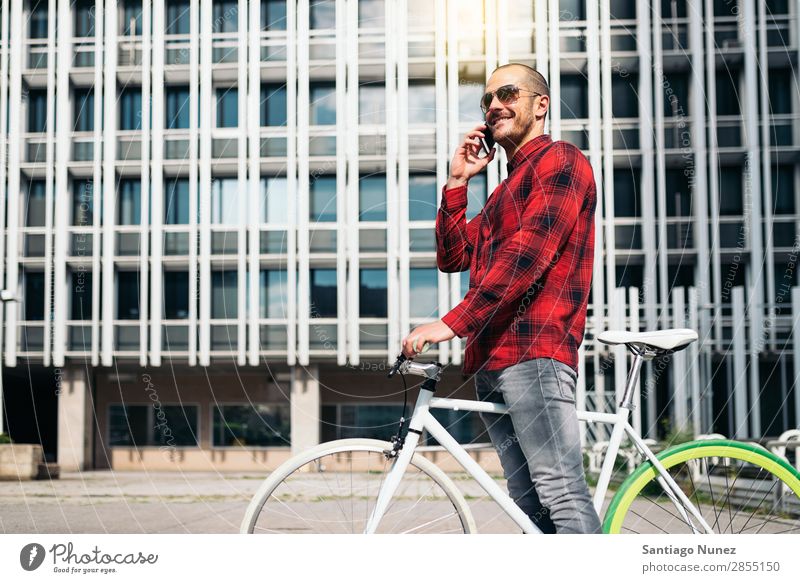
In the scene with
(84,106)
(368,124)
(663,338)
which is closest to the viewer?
(663,338)

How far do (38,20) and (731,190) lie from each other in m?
3.14

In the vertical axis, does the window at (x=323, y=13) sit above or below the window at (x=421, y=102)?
above

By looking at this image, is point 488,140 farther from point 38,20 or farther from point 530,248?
point 38,20

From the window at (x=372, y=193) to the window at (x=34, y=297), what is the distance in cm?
173

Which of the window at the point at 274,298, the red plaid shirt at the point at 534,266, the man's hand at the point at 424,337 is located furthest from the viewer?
the window at the point at 274,298

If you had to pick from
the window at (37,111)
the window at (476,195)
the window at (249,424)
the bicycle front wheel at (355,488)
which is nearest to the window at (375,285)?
the window at (476,195)

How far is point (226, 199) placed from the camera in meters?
5.29

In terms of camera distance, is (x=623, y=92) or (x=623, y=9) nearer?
(x=623, y=9)

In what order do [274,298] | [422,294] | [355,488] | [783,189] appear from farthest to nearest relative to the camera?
1. [274,298]
2. [422,294]
3. [783,189]
4. [355,488]

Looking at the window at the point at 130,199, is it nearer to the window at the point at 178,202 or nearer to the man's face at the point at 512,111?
the window at the point at 178,202

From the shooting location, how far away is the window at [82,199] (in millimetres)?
4793

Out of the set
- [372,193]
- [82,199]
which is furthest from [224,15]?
[372,193]

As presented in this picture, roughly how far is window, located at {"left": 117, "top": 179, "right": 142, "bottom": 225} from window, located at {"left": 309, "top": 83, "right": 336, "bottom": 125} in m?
0.88
